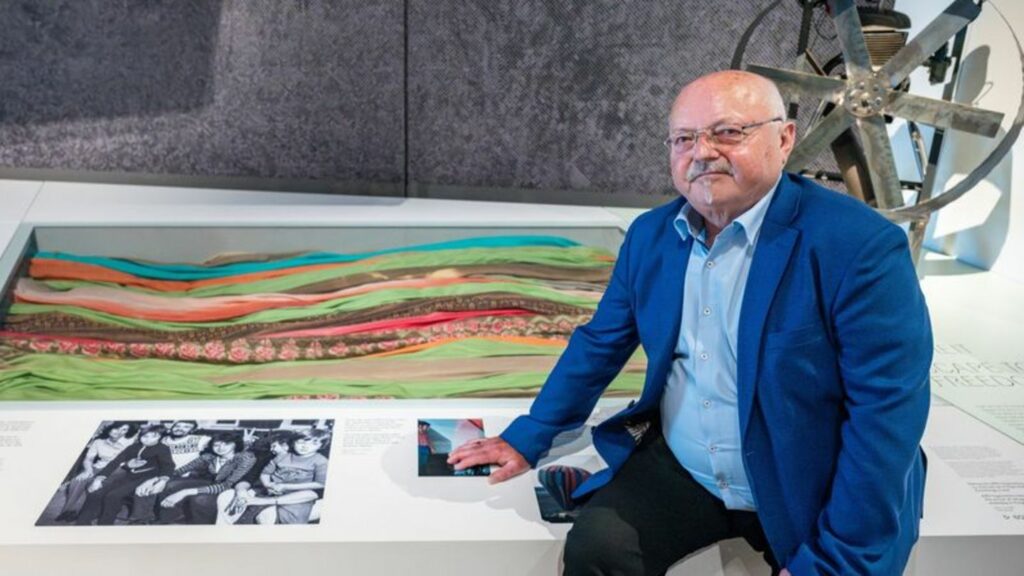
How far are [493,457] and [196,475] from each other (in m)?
0.57

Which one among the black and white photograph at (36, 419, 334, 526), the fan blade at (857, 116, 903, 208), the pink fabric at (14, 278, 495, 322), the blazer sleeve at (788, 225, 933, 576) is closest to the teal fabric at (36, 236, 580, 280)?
the pink fabric at (14, 278, 495, 322)

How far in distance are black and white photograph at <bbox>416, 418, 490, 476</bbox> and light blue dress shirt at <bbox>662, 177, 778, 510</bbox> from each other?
48 cm

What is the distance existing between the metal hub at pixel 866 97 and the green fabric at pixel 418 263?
3.07 feet

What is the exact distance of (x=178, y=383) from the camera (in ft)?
8.01

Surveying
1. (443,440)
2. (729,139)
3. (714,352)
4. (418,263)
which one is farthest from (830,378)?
(418,263)

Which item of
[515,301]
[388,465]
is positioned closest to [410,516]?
[388,465]

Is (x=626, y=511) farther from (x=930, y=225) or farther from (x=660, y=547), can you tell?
(x=930, y=225)

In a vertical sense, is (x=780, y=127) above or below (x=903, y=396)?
above

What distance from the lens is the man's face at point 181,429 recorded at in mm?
2134

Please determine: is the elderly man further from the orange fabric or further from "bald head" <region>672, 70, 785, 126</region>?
the orange fabric

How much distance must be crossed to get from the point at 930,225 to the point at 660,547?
2965 mm

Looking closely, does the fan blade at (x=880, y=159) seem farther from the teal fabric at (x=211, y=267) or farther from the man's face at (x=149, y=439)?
the man's face at (x=149, y=439)

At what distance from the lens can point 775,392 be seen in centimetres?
159

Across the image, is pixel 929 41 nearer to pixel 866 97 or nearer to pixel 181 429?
pixel 866 97
